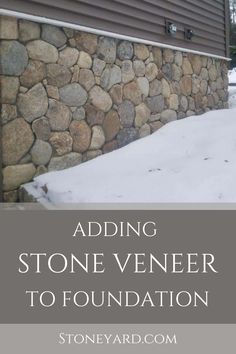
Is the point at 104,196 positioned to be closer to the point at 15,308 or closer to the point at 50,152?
the point at 50,152

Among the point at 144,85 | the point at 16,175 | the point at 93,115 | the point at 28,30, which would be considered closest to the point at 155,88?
the point at 144,85

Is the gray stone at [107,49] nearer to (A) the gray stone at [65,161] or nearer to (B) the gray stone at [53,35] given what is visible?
(B) the gray stone at [53,35]

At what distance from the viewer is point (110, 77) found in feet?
16.5

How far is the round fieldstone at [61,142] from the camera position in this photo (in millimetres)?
4379

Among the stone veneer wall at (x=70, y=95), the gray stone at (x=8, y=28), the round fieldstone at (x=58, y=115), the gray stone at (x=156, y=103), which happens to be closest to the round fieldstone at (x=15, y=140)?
the stone veneer wall at (x=70, y=95)

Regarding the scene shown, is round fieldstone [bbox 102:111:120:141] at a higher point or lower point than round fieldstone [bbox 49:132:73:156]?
higher

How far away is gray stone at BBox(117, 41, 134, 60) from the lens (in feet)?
17.0

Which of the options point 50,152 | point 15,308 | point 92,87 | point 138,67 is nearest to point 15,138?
point 50,152

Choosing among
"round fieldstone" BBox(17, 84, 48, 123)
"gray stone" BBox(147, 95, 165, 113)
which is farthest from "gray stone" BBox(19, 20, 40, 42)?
"gray stone" BBox(147, 95, 165, 113)

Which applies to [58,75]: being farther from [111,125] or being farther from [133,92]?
[133,92]

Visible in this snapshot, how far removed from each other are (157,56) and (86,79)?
1640 millimetres

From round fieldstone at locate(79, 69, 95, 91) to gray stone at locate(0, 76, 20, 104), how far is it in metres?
0.86

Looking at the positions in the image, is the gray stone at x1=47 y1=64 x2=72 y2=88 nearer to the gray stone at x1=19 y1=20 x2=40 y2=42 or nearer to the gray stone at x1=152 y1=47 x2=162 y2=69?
the gray stone at x1=19 y1=20 x2=40 y2=42

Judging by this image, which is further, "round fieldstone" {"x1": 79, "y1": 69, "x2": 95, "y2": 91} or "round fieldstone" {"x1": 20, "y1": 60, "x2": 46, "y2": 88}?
"round fieldstone" {"x1": 79, "y1": 69, "x2": 95, "y2": 91}
